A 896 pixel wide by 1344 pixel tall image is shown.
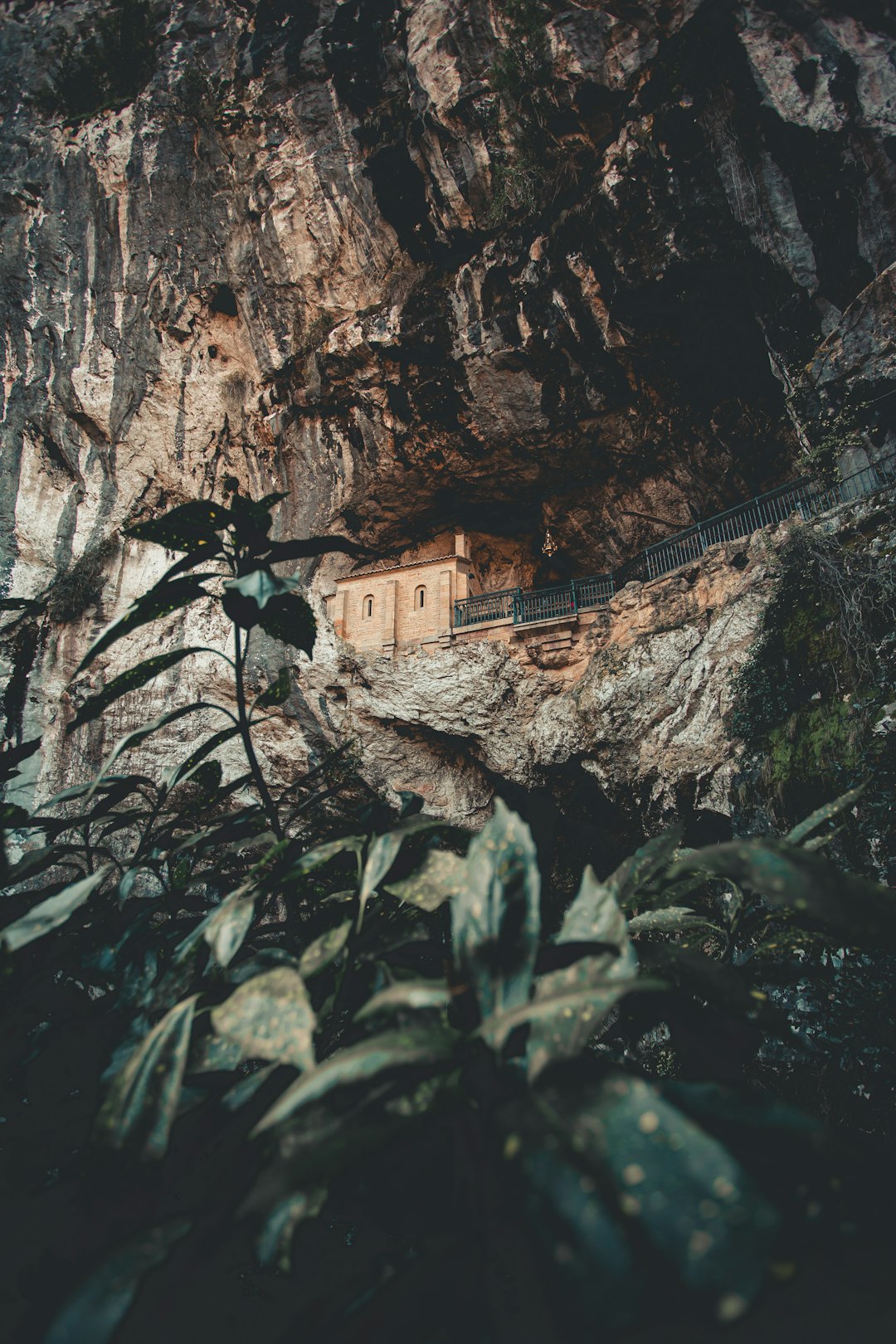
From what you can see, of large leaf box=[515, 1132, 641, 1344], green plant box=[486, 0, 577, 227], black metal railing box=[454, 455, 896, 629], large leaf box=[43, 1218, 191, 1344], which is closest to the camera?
large leaf box=[515, 1132, 641, 1344]

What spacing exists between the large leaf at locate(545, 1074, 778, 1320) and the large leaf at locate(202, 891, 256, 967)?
511 mm

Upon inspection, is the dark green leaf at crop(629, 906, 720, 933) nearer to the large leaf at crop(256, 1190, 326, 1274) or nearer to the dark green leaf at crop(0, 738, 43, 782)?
the large leaf at crop(256, 1190, 326, 1274)

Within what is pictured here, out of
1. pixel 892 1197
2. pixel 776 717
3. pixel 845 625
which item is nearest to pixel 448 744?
pixel 776 717

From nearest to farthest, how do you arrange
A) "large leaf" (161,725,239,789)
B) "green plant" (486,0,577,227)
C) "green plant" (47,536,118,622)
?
"large leaf" (161,725,239,789), "green plant" (486,0,577,227), "green plant" (47,536,118,622)

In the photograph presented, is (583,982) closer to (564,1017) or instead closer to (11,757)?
(564,1017)

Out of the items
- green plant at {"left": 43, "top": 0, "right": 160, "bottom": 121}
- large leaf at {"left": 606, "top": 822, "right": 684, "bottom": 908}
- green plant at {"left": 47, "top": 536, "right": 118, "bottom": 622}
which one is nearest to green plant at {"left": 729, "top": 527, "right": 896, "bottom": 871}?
large leaf at {"left": 606, "top": 822, "right": 684, "bottom": 908}

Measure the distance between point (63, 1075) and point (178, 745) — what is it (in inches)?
371

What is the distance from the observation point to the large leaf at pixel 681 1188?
35 centimetres

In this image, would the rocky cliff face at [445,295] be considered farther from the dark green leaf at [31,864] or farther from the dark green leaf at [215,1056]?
the dark green leaf at [215,1056]

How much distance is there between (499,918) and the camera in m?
0.71

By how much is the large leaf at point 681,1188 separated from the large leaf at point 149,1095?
0.41 m

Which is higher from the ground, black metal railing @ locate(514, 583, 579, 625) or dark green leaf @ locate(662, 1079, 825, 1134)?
black metal railing @ locate(514, 583, 579, 625)

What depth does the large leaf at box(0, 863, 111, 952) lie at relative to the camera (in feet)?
2.76

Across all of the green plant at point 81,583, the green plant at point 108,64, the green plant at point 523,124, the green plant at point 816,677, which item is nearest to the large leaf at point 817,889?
the green plant at point 816,677
